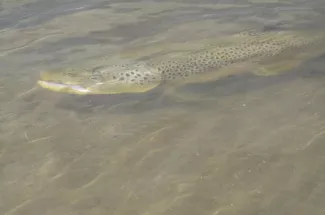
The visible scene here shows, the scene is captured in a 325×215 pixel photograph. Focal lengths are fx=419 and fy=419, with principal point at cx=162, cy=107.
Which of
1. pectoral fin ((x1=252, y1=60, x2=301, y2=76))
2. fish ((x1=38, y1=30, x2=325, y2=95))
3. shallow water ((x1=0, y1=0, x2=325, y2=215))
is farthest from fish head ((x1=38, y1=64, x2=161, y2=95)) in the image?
pectoral fin ((x1=252, y1=60, x2=301, y2=76))

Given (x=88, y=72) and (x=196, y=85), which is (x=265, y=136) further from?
(x=88, y=72)

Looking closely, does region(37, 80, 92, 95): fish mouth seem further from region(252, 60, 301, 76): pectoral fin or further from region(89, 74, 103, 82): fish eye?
region(252, 60, 301, 76): pectoral fin

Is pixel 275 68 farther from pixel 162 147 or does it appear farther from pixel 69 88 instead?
pixel 69 88

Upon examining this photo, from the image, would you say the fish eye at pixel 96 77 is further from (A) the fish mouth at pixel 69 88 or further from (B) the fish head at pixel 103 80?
(A) the fish mouth at pixel 69 88

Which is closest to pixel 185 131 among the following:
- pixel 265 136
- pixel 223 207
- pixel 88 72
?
pixel 265 136

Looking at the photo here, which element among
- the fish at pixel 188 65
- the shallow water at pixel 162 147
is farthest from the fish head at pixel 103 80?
the shallow water at pixel 162 147
